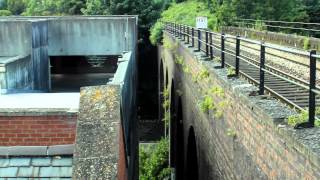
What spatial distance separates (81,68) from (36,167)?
2012 cm

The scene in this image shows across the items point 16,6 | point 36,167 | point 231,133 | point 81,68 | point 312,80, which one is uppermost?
point 16,6

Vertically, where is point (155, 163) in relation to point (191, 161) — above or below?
below

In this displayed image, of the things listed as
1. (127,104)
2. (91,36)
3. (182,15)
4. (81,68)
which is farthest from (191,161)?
(182,15)

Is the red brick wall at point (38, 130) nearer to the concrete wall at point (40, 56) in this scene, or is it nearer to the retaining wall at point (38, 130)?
the retaining wall at point (38, 130)

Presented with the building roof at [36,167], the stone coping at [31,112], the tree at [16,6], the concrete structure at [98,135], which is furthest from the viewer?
the tree at [16,6]

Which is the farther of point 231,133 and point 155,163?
point 155,163

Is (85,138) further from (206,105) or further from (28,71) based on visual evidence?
(28,71)

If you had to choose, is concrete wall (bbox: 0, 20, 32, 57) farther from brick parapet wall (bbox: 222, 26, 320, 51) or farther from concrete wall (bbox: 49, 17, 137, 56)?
brick parapet wall (bbox: 222, 26, 320, 51)

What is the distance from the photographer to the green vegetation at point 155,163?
20.9 m

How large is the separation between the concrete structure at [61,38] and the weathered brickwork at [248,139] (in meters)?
9.17

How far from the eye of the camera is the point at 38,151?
659 cm

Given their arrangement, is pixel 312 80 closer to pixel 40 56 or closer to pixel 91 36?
pixel 40 56

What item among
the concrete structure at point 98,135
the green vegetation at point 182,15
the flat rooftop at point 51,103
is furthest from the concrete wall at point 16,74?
the green vegetation at point 182,15

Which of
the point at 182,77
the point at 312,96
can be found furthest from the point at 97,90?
the point at 182,77
